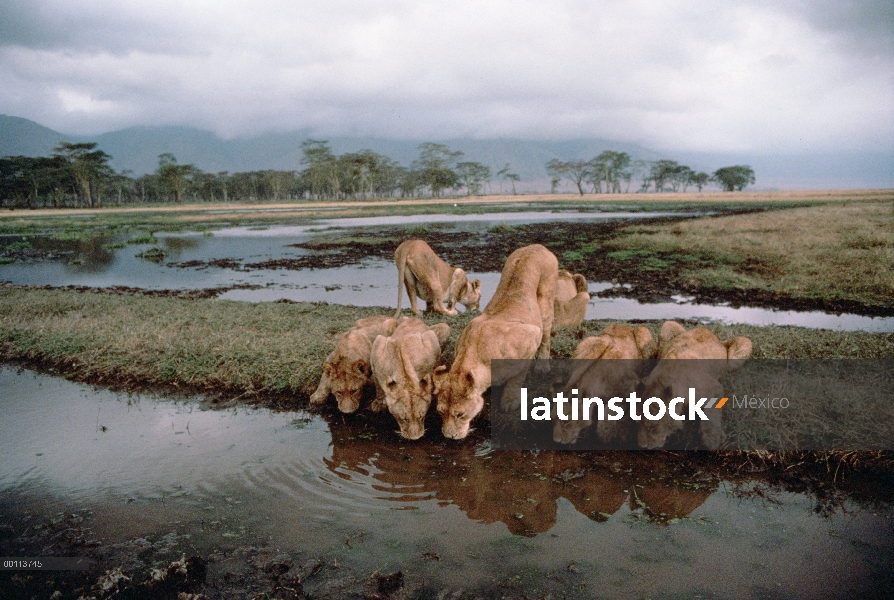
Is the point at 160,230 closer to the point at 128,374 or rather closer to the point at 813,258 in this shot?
the point at 128,374

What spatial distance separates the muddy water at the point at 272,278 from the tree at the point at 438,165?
297 ft

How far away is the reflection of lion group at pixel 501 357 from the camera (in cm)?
610

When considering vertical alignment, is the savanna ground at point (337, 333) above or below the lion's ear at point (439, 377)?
below

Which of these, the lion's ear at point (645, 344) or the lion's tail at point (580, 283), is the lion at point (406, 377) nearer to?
the lion's ear at point (645, 344)

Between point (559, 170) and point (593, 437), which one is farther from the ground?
point (559, 170)

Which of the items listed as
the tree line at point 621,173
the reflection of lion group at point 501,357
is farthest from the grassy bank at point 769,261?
the tree line at point 621,173

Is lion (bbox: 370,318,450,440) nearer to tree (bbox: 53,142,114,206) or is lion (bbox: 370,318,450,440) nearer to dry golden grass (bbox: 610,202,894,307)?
dry golden grass (bbox: 610,202,894,307)

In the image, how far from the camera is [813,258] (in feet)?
69.6

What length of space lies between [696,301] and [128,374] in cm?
1510

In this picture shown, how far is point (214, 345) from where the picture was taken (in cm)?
961

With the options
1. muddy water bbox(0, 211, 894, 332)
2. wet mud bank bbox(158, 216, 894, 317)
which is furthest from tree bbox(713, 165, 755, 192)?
muddy water bbox(0, 211, 894, 332)

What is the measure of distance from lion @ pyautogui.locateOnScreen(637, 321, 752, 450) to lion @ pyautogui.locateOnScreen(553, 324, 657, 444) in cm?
22

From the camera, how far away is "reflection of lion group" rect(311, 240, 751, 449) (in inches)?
240

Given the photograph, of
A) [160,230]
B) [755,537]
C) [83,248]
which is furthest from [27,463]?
[160,230]
